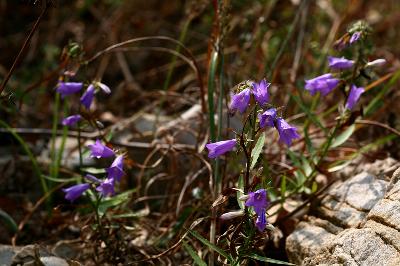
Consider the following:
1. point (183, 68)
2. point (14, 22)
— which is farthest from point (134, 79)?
point (14, 22)

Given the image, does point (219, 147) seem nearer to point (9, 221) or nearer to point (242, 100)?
point (242, 100)

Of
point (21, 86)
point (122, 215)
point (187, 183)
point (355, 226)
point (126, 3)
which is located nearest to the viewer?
point (355, 226)

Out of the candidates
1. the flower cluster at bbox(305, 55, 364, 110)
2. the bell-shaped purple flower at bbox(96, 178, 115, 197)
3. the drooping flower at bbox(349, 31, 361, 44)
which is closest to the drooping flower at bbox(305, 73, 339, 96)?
the flower cluster at bbox(305, 55, 364, 110)

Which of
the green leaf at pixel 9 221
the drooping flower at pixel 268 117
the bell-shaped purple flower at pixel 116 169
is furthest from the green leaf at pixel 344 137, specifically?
the green leaf at pixel 9 221

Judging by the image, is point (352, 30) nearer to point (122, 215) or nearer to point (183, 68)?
point (122, 215)

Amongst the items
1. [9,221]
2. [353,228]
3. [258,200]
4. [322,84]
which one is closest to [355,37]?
[322,84]

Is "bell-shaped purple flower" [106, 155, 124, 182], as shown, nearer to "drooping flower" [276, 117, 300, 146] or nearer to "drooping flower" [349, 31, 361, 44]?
"drooping flower" [276, 117, 300, 146]

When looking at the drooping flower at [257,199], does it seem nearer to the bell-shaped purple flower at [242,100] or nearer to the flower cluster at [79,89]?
the bell-shaped purple flower at [242,100]
